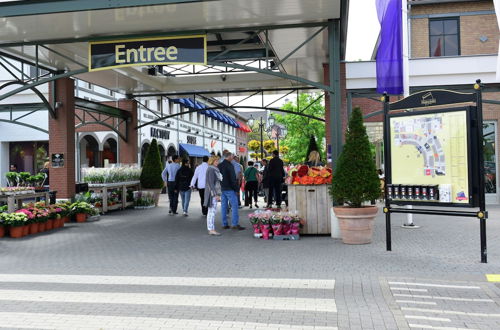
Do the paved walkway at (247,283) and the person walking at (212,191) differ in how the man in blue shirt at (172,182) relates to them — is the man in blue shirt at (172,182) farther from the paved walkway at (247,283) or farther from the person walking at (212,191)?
the paved walkway at (247,283)

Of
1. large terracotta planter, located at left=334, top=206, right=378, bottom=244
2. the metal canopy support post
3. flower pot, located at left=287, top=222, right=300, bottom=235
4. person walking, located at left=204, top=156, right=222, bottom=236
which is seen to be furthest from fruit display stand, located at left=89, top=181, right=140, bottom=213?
large terracotta planter, located at left=334, top=206, right=378, bottom=244

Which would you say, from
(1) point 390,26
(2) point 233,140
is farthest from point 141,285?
(2) point 233,140

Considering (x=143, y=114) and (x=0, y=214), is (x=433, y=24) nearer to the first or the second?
(x=143, y=114)

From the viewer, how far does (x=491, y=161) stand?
1988cm

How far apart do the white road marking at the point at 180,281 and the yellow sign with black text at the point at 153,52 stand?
5.68 metres

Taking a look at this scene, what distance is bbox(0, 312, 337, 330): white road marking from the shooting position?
472 centimetres

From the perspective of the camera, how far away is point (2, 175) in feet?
88.3

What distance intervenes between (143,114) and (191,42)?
18.7 m

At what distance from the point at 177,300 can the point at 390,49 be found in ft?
28.2

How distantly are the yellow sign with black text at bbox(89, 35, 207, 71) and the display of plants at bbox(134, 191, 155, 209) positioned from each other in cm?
819

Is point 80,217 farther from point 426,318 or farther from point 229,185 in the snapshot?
point 426,318

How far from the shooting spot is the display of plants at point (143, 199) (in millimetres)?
18656

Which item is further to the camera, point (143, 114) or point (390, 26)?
point (143, 114)

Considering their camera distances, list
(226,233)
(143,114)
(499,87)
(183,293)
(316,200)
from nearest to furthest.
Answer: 1. (183,293)
2. (316,200)
3. (226,233)
4. (499,87)
5. (143,114)
